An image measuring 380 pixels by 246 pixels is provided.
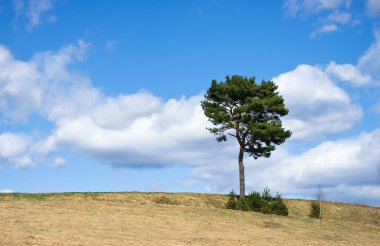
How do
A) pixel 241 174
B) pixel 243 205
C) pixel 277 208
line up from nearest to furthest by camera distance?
pixel 277 208
pixel 243 205
pixel 241 174

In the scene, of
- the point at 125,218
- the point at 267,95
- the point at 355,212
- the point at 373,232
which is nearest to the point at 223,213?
the point at 125,218

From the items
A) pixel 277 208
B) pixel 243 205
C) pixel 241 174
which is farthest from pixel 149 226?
pixel 241 174

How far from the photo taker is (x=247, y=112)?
4931 centimetres

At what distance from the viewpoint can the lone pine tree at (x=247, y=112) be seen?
49.1 m

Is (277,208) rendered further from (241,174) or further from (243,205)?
(241,174)

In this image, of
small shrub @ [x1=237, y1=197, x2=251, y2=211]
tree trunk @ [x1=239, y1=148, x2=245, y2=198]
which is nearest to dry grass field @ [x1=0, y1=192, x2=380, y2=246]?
small shrub @ [x1=237, y1=197, x2=251, y2=211]

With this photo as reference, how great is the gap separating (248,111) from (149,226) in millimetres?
23941

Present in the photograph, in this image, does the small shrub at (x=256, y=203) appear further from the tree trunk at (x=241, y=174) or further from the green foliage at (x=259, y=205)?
the tree trunk at (x=241, y=174)

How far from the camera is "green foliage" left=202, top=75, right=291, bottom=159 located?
49.1 meters

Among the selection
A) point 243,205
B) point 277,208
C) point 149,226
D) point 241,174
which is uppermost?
point 241,174

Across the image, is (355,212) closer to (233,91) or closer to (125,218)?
(233,91)

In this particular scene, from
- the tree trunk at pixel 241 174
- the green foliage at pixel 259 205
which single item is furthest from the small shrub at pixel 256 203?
the tree trunk at pixel 241 174

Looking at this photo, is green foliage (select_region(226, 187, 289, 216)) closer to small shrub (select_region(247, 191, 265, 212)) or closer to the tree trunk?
small shrub (select_region(247, 191, 265, 212))

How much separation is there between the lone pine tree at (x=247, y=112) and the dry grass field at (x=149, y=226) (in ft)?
41.4
